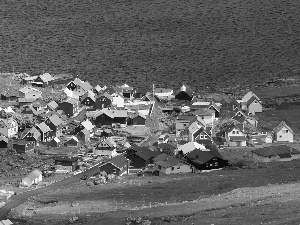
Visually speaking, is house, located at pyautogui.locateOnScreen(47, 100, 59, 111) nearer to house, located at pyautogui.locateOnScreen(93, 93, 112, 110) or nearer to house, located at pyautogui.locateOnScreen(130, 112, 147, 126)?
house, located at pyautogui.locateOnScreen(93, 93, 112, 110)

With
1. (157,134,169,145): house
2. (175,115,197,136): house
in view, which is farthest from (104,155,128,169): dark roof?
(175,115,197,136): house

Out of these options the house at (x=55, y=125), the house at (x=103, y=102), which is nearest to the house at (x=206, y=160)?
the house at (x=55, y=125)

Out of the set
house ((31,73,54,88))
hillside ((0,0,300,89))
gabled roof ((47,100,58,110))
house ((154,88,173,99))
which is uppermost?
hillside ((0,0,300,89))

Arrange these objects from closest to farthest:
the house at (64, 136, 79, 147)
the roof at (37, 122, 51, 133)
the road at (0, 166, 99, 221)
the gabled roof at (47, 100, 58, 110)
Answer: the road at (0, 166, 99, 221), the house at (64, 136, 79, 147), the roof at (37, 122, 51, 133), the gabled roof at (47, 100, 58, 110)

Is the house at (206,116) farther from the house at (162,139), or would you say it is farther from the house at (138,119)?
the house at (162,139)

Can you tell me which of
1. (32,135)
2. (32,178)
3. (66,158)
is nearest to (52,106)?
(32,135)

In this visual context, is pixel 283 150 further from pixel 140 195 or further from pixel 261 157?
pixel 140 195

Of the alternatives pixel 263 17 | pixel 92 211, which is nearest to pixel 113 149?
pixel 92 211
